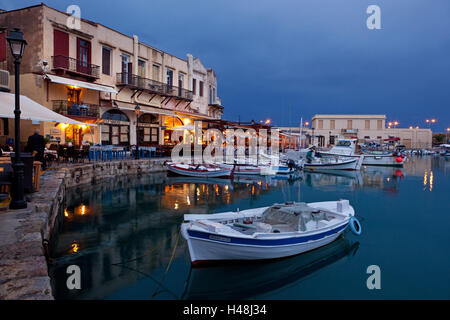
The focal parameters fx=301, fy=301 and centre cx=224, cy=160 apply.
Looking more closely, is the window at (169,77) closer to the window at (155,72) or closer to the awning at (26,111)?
the window at (155,72)

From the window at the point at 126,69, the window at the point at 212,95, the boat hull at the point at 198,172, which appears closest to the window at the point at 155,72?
the window at the point at 126,69

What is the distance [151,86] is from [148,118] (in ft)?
9.15

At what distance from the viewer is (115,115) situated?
76.4 feet

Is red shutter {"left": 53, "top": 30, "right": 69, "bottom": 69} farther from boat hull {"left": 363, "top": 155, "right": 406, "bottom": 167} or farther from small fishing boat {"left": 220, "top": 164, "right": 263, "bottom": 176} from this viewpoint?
boat hull {"left": 363, "top": 155, "right": 406, "bottom": 167}

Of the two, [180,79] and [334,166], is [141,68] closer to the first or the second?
[180,79]

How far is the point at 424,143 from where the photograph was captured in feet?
243

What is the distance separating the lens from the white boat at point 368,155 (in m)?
35.2

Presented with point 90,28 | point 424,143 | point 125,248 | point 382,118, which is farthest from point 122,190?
point 424,143

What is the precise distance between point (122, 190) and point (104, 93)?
9.27 meters

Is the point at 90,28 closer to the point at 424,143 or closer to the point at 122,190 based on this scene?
the point at 122,190

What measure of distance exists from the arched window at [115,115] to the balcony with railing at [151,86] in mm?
2236

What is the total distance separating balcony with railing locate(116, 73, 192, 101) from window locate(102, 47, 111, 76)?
0.90 m

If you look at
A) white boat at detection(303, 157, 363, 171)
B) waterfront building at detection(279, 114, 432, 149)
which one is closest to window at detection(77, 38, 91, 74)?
white boat at detection(303, 157, 363, 171)
